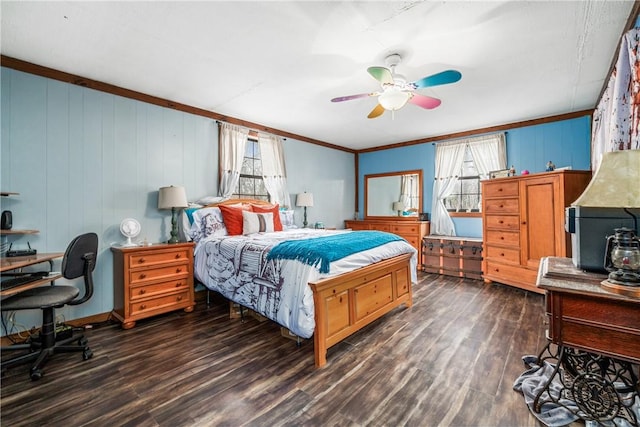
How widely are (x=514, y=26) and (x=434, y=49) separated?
0.59 meters

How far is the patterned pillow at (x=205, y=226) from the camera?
11.5 ft

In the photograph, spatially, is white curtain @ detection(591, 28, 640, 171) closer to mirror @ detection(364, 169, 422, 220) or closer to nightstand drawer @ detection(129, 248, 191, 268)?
mirror @ detection(364, 169, 422, 220)

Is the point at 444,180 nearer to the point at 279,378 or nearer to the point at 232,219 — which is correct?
the point at 232,219

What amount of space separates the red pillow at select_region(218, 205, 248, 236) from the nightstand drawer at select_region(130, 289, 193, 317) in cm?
90

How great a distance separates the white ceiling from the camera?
1.96 meters

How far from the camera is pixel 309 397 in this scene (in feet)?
5.74

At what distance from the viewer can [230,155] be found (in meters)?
4.16

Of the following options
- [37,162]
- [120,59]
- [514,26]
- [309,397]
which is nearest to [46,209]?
[37,162]

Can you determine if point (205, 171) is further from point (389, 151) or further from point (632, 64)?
point (632, 64)

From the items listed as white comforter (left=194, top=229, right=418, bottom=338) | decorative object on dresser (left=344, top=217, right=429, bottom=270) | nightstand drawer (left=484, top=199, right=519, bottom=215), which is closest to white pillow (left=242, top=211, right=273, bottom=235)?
white comforter (left=194, top=229, right=418, bottom=338)

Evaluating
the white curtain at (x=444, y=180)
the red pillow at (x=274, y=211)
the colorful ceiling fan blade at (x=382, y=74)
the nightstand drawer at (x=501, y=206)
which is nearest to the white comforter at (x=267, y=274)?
the red pillow at (x=274, y=211)

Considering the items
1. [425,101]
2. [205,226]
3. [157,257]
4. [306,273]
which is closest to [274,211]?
[205,226]

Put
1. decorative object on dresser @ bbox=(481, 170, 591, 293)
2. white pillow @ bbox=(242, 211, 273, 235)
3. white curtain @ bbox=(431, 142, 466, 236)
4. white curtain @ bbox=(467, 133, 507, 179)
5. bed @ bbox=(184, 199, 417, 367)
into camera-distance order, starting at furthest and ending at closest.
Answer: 1. white curtain @ bbox=(431, 142, 466, 236)
2. white curtain @ bbox=(467, 133, 507, 179)
3. white pillow @ bbox=(242, 211, 273, 235)
4. decorative object on dresser @ bbox=(481, 170, 591, 293)
5. bed @ bbox=(184, 199, 417, 367)

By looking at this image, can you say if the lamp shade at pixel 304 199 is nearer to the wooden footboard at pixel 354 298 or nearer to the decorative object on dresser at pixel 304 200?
the decorative object on dresser at pixel 304 200
